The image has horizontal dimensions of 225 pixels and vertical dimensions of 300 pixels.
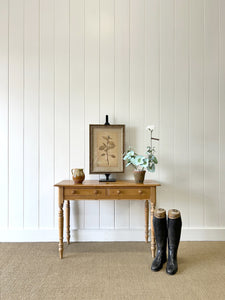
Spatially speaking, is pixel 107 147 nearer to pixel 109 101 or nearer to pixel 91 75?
pixel 109 101

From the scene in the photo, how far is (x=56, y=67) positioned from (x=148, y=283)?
7.61ft

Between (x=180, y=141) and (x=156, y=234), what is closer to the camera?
(x=156, y=234)

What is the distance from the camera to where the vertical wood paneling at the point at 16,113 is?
8.68 feet

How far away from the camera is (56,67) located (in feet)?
8.75

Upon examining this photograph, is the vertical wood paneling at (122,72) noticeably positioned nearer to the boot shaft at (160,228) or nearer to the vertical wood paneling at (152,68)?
the vertical wood paneling at (152,68)

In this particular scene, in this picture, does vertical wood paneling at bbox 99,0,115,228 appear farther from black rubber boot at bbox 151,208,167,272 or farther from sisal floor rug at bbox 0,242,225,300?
black rubber boot at bbox 151,208,167,272

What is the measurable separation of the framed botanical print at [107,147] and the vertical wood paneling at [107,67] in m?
0.14

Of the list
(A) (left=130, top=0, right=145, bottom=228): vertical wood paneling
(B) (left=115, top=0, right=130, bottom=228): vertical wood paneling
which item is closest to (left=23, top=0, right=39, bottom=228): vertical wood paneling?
(B) (left=115, top=0, right=130, bottom=228): vertical wood paneling

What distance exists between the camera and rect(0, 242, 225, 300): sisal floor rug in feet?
5.42

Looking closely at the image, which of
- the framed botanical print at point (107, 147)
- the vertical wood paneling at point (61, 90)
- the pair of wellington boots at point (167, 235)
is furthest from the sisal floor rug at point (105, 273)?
the framed botanical print at point (107, 147)

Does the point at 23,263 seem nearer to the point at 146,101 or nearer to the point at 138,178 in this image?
the point at 138,178

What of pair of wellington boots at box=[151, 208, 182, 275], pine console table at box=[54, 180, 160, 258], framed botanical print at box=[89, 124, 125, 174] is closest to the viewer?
pair of wellington boots at box=[151, 208, 182, 275]

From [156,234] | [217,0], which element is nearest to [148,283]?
[156,234]

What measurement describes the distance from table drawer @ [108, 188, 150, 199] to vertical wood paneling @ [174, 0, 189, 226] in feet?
2.02
